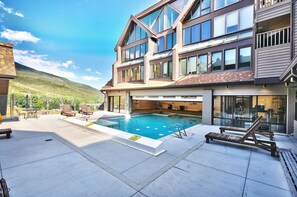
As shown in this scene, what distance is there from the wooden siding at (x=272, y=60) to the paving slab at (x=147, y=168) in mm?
7646

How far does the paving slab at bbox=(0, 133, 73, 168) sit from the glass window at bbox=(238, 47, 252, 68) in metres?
12.3

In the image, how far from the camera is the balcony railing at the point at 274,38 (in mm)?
7765

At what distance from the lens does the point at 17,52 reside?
150 feet

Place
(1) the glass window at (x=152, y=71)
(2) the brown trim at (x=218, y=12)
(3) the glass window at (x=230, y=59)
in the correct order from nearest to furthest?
(2) the brown trim at (x=218, y=12) → (3) the glass window at (x=230, y=59) → (1) the glass window at (x=152, y=71)

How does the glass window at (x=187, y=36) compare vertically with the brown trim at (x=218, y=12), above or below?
below

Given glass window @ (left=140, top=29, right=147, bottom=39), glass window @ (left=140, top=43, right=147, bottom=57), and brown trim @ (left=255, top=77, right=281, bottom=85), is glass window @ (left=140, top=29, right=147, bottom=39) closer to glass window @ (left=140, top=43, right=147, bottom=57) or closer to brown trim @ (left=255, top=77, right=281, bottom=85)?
glass window @ (left=140, top=43, right=147, bottom=57)

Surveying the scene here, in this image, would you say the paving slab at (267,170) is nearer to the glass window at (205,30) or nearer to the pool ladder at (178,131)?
the pool ladder at (178,131)

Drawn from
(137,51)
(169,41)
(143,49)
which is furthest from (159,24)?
(137,51)

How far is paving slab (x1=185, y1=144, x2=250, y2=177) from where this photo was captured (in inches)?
159

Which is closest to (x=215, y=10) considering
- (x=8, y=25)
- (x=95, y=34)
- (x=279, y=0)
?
(x=279, y=0)

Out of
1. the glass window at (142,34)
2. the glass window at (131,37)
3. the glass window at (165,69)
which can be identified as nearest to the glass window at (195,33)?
the glass window at (165,69)

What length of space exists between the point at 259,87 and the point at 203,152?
6862 millimetres

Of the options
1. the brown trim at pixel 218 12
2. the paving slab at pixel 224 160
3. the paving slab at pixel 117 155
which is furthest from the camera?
the brown trim at pixel 218 12

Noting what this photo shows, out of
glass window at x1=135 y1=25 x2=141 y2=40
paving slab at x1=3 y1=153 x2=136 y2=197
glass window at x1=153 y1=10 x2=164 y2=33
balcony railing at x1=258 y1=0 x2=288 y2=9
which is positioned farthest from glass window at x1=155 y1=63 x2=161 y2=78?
paving slab at x1=3 y1=153 x2=136 y2=197
